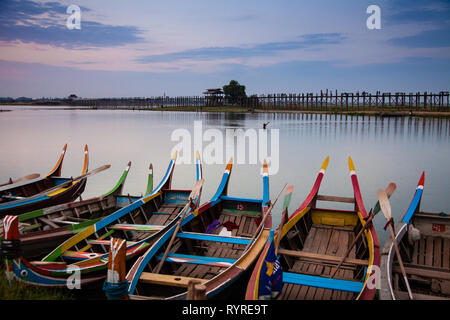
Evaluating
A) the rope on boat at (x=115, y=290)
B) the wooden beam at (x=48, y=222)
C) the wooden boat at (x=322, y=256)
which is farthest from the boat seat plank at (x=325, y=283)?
the wooden beam at (x=48, y=222)

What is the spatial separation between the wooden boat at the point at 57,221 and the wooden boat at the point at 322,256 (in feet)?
13.6

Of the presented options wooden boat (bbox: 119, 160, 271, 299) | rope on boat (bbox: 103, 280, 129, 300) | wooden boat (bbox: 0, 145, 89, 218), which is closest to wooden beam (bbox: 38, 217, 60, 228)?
wooden boat (bbox: 0, 145, 89, 218)

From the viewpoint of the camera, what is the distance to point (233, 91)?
320ft

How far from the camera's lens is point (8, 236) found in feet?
17.8

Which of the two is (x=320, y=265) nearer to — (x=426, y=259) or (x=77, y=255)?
(x=426, y=259)

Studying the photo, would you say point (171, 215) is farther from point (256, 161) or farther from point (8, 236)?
point (256, 161)

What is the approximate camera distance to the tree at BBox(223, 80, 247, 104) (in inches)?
3829

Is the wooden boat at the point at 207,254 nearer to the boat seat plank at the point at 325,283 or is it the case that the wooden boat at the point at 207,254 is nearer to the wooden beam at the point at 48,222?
the boat seat plank at the point at 325,283

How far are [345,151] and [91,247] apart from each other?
24162 mm

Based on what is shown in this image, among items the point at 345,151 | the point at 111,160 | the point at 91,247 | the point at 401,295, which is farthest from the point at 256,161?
the point at 401,295

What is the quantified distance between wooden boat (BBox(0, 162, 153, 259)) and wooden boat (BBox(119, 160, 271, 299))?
2024 mm

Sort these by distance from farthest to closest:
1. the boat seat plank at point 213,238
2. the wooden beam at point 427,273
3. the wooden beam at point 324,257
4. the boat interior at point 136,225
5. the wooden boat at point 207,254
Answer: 1. the boat seat plank at point 213,238
2. the boat interior at point 136,225
3. the wooden beam at point 324,257
4. the wooden beam at point 427,273
5. the wooden boat at point 207,254

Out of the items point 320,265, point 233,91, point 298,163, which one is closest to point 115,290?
point 320,265

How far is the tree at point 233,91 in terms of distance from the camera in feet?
319
